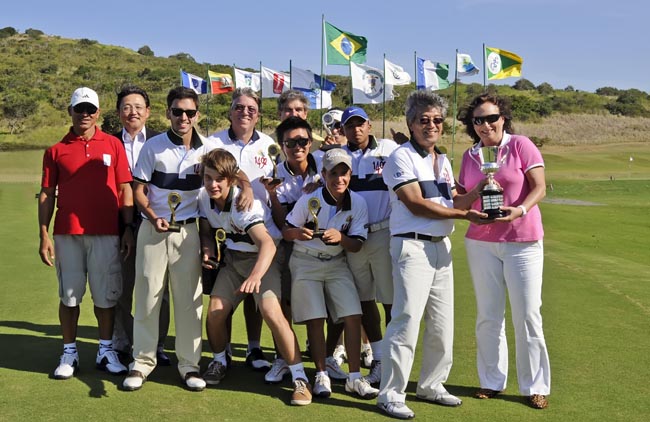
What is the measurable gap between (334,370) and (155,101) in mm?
55248

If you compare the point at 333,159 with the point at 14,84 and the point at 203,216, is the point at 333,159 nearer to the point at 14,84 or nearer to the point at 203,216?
the point at 203,216

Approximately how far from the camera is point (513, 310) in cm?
517

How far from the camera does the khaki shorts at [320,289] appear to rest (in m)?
5.23

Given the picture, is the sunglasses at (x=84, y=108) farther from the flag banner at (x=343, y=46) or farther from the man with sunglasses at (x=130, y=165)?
the flag banner at (x=343, y=46)

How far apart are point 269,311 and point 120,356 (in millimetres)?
1801

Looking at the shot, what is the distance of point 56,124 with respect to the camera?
52.4 metres

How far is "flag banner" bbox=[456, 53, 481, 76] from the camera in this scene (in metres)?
37.1

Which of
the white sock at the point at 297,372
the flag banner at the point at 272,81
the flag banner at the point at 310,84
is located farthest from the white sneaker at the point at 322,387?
the flag banner at the point at 272,81

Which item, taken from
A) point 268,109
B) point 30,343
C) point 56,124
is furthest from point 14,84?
point 30,343

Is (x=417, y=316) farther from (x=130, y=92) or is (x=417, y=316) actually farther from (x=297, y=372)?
(x=130, y=92)

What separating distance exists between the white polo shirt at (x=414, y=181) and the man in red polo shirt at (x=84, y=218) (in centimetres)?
225

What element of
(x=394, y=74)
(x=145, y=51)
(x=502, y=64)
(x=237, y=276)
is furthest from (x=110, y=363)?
(x=145, y=51)

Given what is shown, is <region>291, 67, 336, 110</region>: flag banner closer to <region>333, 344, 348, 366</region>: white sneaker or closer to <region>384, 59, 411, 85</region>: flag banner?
<region>384, 59, 411, 85</region>: flag banner

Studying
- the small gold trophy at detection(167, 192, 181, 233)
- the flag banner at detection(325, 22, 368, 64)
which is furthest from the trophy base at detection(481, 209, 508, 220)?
the flag banner at detection(325, 22, 368, 64)
